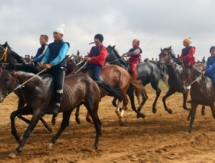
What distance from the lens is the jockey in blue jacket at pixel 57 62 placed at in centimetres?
808

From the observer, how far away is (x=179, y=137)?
10.0 meters

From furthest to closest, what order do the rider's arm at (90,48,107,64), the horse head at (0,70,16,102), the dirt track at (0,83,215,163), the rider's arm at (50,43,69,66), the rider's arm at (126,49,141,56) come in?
1. the rider's arm at (126,49,141,56)
2. the rider's arm at (90,48,107,64)
3. the rider's arm at (50,43,69,66)
4. the dirt track at (0,83,215,163)
5. the horse head at (0,70,16,102)

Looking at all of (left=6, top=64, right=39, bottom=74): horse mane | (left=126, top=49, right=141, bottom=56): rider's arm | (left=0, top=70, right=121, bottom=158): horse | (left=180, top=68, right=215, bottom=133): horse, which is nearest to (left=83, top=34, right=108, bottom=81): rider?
(left=0, top=70, right=121, bottom=158): horse

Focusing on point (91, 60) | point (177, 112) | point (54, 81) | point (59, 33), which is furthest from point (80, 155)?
point (177, 112)

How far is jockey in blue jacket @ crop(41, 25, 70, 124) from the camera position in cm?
808

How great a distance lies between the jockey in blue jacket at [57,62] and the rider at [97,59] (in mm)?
2274

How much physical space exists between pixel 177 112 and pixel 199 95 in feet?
14.9

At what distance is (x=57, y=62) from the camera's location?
8195 millimetres

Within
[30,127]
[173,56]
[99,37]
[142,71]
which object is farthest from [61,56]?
[142,71]

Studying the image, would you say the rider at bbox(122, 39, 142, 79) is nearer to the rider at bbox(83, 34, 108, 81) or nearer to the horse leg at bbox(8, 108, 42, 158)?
the rider at bbox(83, 34, 108, 81)

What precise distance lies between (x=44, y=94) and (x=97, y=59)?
3.24 m

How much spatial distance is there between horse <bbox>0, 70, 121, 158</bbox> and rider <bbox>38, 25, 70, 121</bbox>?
5.7 inches

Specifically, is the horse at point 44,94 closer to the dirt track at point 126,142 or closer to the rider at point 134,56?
the dirt track at point 126,142

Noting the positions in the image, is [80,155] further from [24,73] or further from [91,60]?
[91,60]
